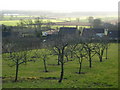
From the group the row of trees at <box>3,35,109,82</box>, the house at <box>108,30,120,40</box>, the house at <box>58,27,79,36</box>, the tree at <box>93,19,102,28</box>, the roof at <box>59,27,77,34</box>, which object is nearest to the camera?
the row of trees at <box>3,35,109,82</box>

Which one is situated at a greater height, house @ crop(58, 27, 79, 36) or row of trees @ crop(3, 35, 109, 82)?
house @ crop(58, 27, 79, 36)

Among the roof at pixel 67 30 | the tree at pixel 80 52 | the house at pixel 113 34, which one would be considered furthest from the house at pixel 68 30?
the tree at pixel 80 52

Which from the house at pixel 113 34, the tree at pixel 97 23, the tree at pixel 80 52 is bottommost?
the tree at pixel 80 52

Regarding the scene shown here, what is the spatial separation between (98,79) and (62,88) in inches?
241

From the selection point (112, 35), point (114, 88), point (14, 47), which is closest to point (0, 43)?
point (14, 47)

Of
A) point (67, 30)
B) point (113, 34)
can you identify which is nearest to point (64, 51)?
point (67, 30)

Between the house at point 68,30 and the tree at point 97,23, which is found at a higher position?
the tree at point 97,23

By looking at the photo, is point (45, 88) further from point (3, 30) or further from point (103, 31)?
point (103, 31)

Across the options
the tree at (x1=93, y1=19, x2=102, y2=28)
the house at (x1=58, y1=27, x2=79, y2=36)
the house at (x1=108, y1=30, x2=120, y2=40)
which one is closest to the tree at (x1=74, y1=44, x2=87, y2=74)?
the house at (x1=58, y1=27, x2=79, y2=36)

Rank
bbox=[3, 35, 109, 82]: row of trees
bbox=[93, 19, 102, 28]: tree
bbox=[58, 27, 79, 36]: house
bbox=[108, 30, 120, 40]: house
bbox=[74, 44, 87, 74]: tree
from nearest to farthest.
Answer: bbox=[74, 44, 87, 74]: tree, bbox=[3, 35, 109, 82]: row of trees, bbox=[58, 27, 79, 36]: house, bbox=[108, 30, 120, 40]: house, bbox=[93, 19, 102, 28]: tree

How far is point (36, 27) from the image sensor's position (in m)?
74.3

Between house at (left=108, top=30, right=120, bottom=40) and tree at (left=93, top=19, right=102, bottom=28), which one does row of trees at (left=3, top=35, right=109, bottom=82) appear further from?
house at (left=108, top=30, right=120, bottom=40)

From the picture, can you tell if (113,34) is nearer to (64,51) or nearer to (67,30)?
(67,30)

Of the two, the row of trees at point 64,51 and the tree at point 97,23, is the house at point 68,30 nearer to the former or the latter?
the tree at point 97,23
